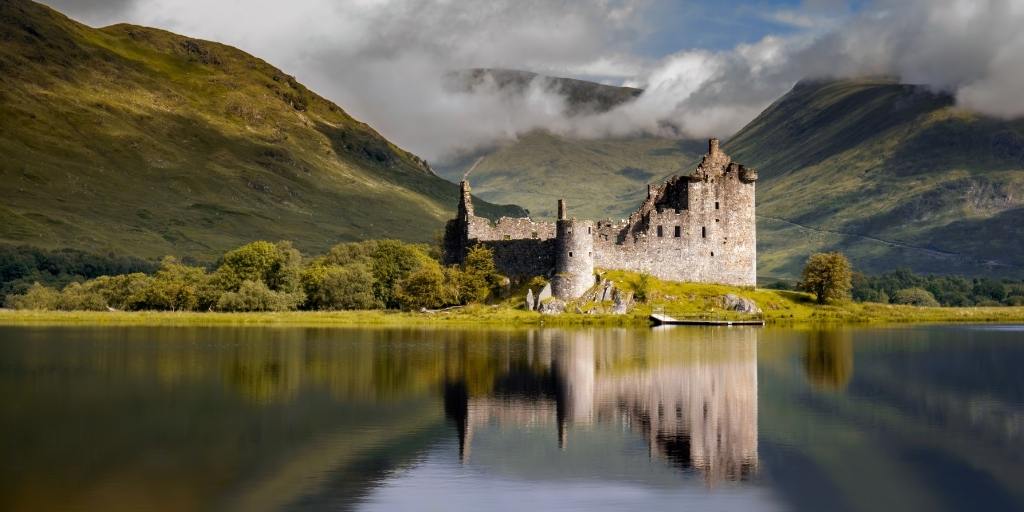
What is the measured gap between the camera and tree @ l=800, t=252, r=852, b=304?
8062cm

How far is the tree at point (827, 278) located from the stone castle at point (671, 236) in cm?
418

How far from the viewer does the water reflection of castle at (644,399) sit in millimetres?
26500

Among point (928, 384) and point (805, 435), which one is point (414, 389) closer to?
point (805, 435)

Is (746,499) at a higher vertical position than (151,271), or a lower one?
lower

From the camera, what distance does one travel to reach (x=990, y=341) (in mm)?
60438

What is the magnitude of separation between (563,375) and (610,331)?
24.9 m

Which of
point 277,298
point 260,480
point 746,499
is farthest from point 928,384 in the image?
point 277,298

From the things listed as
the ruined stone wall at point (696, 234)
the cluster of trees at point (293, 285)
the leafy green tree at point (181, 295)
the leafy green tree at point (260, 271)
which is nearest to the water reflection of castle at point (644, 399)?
the cluster of trees at point (293, 285)

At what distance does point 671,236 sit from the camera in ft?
259

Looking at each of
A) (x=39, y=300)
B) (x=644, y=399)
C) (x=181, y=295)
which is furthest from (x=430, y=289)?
(x=644, y=399)

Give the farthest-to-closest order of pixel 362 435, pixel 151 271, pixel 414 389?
pixel 151 271, pixel 414 389, pixel 362 435

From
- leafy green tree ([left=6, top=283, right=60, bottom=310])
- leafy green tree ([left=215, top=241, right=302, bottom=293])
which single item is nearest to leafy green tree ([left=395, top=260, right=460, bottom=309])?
leafy green tree ([left=215, top=241, right=302, bottom=293])

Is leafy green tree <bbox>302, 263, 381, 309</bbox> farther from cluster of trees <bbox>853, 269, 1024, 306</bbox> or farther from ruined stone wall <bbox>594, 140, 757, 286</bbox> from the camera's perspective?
cluster of trees <bbox>853, 269, 1024, 306</bbox>

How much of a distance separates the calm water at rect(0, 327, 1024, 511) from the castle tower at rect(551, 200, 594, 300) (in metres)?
22.2
